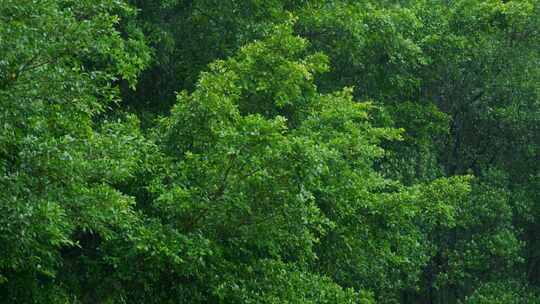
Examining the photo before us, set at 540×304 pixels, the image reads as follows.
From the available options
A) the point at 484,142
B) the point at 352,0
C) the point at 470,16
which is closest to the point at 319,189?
the point at 352,0

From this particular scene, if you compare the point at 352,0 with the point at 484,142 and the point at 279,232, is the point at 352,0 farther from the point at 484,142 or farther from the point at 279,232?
the point at 279,232

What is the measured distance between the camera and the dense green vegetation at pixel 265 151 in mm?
9977

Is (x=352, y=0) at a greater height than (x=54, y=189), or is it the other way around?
(x=352, y=0)

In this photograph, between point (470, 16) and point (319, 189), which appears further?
point (470, 16)

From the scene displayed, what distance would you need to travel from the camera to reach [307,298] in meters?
13.0

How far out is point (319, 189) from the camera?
13.1 m

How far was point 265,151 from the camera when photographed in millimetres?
11500

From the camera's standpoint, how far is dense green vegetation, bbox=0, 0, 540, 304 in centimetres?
998

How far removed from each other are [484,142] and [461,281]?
3.25 meters

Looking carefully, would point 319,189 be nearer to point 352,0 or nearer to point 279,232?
point 279,232

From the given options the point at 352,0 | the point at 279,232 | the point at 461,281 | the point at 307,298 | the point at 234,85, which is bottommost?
the point at 461,281

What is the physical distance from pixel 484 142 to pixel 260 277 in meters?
10.8

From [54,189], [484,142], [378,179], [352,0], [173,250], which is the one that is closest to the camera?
[54,189]

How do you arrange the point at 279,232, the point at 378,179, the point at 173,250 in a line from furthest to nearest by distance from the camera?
the point at 378,179 → the point at 279,232 → the point at 173,250
